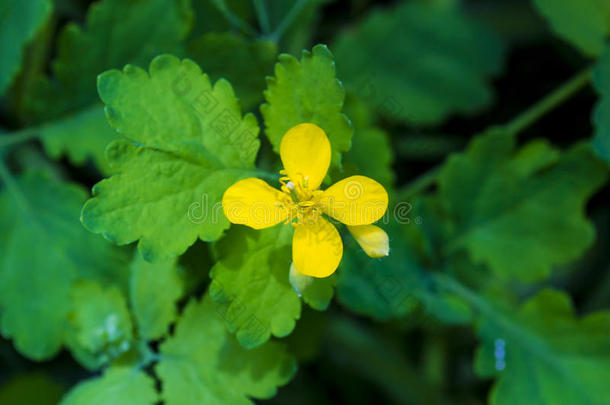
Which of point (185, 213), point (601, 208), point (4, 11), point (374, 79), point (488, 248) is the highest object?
point (4, 11)

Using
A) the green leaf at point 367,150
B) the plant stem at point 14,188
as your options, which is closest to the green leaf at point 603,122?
the green leaf at point 367,150

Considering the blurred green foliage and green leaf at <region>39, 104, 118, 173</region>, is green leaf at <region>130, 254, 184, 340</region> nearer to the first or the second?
the blurred green foliage

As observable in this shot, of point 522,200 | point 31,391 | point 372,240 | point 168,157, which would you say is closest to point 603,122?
point 522,200

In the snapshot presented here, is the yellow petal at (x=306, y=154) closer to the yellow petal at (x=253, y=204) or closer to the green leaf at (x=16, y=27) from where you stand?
the yellow petal at (x=253, y=204)

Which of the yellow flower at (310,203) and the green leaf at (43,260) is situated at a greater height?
the yellow flower at (310,203)

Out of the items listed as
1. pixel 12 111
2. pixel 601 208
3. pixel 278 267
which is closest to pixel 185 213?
pixel 278 267

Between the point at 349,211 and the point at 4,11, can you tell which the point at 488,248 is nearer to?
the point at 349,211
